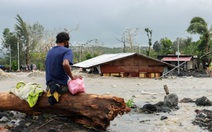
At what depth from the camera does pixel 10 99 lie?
8.11 m

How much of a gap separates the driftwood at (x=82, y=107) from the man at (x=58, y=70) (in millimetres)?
224

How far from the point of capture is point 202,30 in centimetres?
4553

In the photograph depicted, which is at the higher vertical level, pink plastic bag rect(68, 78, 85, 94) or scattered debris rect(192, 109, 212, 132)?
pink plastic bag rect(68, 78, 85, 94)

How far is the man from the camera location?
699 centimetres

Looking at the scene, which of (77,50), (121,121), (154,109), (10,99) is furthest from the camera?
(77,50)

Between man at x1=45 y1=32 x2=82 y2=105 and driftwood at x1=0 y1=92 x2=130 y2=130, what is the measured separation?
0.73 ft

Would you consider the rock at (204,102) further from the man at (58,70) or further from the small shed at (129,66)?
the small shed at (129,66)

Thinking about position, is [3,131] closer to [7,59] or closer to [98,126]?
[98,126]

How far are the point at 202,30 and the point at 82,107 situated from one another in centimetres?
4093

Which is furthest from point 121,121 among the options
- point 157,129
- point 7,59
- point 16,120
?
point 7,59

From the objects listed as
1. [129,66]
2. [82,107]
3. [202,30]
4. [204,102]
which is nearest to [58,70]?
[82,107]

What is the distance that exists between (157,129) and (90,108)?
1.99 m

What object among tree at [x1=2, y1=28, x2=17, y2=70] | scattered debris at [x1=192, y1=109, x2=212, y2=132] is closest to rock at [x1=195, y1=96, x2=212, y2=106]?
scattered debris at [x1=192, y1=109, x2=212, y2=132]

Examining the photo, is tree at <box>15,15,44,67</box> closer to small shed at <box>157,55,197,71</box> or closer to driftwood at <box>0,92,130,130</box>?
small shed at <box>157,55,197,71</box>
